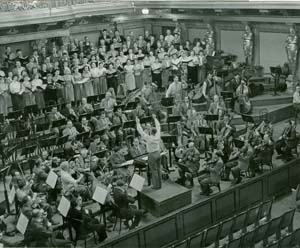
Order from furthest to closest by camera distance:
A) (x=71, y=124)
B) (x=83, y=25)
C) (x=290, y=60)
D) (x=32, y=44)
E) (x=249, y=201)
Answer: (x=83, y=25), (x=32, y=44), (x=290, y=60), (x=71, y=124), (x=249, y=201)

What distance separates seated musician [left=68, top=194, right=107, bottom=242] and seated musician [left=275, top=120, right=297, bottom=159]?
687cm

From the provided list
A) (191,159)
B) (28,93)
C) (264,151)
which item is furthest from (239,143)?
(28,93)

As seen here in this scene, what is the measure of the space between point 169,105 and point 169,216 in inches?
273

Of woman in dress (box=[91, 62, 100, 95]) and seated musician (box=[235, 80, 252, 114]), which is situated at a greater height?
woman in dress (box=[91, 62, 100, 95])

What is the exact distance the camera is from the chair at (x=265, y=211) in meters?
12.6

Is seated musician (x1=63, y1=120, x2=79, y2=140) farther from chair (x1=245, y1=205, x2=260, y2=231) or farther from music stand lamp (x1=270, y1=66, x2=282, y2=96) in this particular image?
music stand lamp (x1=270, y1=66, x2=282, y2=96)

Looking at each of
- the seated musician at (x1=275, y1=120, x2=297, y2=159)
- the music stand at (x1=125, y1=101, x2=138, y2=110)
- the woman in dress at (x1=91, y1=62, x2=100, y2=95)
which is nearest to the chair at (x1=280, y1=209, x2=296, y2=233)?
the seated musician at (x1=275, y1=120, x2=297, y2=159)

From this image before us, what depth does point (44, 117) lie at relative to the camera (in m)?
18.9

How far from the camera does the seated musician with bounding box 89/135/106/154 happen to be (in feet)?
50.7

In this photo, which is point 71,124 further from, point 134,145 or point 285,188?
point 285,188

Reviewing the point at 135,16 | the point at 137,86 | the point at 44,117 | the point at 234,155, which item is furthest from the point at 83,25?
the point at 234,155

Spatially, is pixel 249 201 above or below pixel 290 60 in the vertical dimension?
below

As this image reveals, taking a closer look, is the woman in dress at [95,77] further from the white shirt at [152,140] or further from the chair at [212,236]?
the chair at [212,236]

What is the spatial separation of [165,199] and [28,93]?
8021 mm
